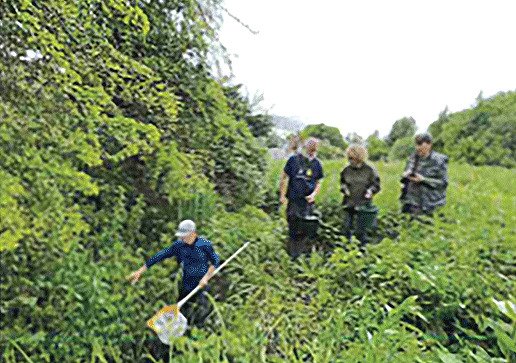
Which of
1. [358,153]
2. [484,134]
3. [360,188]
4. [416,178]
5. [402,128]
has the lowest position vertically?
[402,128]

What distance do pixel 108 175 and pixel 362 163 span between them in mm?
2418

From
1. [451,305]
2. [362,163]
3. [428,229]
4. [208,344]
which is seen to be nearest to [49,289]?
[208,344]

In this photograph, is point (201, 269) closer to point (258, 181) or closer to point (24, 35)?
point (24, 35)

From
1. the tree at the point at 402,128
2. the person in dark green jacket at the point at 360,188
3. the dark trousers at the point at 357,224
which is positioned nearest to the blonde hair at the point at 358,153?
the person in dark green jacket at the point at 360,188

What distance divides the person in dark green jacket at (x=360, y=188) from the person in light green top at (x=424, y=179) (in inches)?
25.0

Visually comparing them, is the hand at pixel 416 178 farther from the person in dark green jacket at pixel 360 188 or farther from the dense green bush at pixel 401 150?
the dense green bush at pixel 401 150

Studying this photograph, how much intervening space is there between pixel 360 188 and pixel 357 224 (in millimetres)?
410

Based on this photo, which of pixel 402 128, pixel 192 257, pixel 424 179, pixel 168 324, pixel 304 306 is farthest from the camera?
pixel 402 128

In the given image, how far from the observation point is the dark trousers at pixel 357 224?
5652 millimetres

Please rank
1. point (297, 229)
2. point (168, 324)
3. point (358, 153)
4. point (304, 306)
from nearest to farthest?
point (168, 324) → point (304, 306) → point (358, 153) → point (297, 229)

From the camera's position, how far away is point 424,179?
5902 mm

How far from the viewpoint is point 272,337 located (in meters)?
3.67

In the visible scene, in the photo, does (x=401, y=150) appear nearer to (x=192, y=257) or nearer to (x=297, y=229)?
(x=297, y=229)

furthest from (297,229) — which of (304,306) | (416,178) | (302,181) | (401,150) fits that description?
(401,150)
